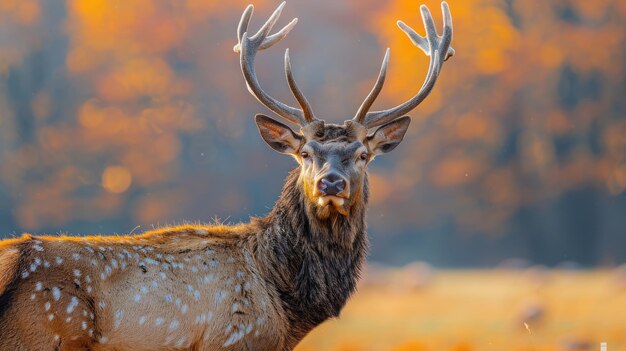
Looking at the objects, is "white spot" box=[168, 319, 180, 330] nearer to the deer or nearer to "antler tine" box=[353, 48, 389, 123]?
the deer

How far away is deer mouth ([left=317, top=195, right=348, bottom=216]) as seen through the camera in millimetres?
5758

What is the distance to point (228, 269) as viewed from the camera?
5691 mm

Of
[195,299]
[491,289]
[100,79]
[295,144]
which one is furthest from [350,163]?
[100,79]

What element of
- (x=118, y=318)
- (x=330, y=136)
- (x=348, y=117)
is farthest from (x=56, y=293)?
(x=348, y=117)

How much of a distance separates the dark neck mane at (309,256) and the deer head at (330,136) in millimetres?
116

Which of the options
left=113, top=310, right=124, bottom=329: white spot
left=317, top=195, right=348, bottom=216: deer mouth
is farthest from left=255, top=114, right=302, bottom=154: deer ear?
left=113, top=310, right=124, bottom=329: white spot

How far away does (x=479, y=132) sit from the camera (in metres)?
25.6

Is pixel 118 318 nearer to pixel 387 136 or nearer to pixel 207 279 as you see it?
pixel 207 279

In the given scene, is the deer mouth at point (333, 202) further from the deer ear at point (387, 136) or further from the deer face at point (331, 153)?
the deer ear at point (387, 136)

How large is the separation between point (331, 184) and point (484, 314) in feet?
32.6

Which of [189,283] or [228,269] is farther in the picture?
[228,269]

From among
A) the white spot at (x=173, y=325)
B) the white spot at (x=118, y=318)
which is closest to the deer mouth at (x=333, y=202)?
the white spot at (x=173, y=325)

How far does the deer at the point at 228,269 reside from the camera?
5.04 meters

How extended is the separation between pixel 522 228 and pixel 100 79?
1187 cm
